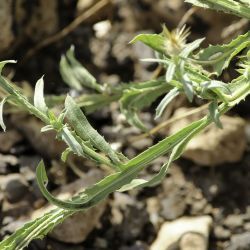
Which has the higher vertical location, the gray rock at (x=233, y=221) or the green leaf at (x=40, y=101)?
the green leaf at (x=40, y=101)

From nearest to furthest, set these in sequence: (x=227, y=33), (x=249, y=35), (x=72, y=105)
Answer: (x=72, y=105), (x=249, y=35), (x=227, y=33)

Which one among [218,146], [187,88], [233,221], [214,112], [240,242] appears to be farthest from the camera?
[218,146]

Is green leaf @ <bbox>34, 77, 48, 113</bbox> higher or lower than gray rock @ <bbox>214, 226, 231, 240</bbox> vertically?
higher

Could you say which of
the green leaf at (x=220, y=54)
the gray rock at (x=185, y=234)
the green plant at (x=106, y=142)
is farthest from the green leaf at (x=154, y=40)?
the gray rock at (x=185, y=234)

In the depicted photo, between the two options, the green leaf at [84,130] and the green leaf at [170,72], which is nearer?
the green leaf at [170,72]

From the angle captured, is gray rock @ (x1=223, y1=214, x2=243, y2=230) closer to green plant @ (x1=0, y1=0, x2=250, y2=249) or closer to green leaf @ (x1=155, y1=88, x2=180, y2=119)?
green plant @ (x1=0, y1=0, x2=250, y2=249)

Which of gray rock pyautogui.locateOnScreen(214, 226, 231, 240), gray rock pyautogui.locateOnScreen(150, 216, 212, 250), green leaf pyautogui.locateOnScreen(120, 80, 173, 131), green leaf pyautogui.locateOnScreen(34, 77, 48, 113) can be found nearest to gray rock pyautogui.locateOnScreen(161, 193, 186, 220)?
gray rock pyautogui.locateOnScreen(150, 216, 212, 250)

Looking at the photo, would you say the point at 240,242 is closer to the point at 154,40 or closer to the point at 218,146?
the point at 218,146

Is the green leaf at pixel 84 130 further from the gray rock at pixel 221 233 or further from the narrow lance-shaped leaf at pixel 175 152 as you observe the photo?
the gray rock at pixel 221 233

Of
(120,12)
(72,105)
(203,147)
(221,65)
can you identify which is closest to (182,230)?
(203,147)

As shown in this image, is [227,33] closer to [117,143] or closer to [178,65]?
[117,143]

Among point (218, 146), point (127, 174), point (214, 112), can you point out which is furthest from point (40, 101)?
point (218, 146)
